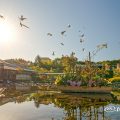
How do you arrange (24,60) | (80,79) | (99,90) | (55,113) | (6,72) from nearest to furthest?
1. (55,113)
2. (99,90)
3. (80,79)
4. (6,72)
5. (24,60)

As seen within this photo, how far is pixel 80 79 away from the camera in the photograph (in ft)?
163

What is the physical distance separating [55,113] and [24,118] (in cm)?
379

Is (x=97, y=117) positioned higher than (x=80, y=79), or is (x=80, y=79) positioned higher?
(x=80, y=79)

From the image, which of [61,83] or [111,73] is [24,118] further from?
[111,73]

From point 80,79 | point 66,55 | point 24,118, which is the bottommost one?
point 24,118

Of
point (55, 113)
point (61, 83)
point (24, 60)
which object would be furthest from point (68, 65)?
point (24, 60)

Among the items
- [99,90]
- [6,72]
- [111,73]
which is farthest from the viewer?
[111,73]

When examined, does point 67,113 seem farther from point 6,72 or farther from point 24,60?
point 24,60

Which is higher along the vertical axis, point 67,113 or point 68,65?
point 68,65

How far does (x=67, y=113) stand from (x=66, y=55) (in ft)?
139

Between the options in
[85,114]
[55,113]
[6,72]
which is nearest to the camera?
[85,114]

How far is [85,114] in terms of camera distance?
22734 mm

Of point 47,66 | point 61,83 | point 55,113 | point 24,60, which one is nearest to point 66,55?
point 61,83

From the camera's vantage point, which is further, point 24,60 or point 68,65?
point 24,60
